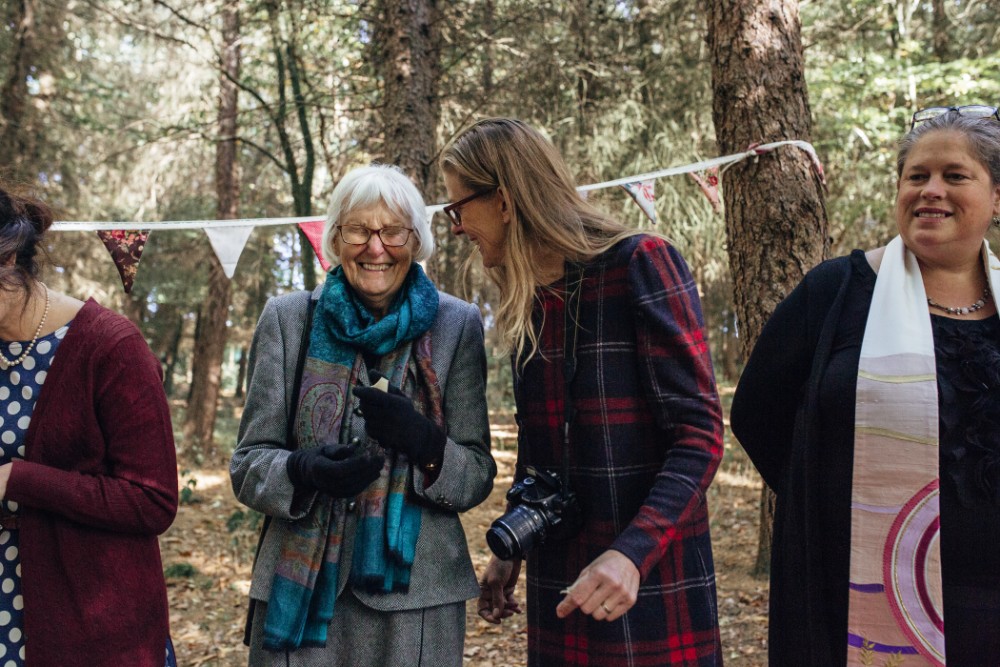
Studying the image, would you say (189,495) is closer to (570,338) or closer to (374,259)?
(374,259)

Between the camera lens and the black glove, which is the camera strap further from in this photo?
the black glove

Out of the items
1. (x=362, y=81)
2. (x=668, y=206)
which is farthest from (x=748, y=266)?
(x=668, y=206)

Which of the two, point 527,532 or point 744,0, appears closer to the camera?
point 527,532

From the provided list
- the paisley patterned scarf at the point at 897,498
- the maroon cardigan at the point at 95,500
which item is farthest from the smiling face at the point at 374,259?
the paisley patterned scarf at the point at 897,498

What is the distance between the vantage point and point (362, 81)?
7.12 metres

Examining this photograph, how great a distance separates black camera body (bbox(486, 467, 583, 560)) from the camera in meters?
1.81

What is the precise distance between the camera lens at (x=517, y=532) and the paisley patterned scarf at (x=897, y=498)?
699mm

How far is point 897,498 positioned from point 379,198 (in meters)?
1.44

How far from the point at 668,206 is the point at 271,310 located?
25.7 ft

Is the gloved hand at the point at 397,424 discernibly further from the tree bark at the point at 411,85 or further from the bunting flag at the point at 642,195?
the tree bark at the point at 411,85

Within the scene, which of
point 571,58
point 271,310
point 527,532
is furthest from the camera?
point 571,58

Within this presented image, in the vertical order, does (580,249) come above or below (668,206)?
below

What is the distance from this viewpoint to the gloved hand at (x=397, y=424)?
1.92 meters

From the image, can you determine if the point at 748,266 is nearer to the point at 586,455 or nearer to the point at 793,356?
the point at 793,356
